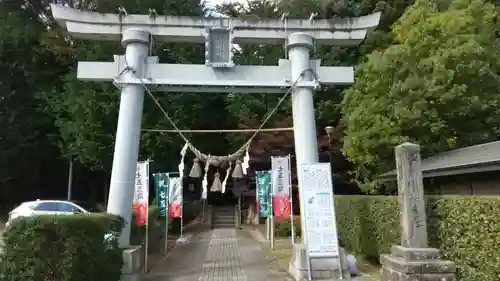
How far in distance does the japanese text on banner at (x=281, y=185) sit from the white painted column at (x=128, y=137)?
21.2 ft

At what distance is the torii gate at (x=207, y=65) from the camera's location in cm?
1027

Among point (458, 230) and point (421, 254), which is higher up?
point (458, 230)

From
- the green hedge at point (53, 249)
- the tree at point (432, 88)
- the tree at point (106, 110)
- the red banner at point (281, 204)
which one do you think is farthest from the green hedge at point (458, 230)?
the tree at point (106, 110)

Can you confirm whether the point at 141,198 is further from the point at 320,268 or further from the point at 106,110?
the point at 106,110

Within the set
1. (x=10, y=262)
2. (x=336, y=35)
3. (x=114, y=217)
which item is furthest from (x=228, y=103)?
(x=10, y=262)

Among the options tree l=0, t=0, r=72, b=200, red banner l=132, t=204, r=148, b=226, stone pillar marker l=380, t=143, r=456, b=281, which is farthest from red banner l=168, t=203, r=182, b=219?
tree l=0, t=0, r=72, b=200

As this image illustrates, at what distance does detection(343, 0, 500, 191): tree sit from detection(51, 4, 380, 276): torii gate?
4247 millimetres

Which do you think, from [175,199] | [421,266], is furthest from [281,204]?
[421,266]

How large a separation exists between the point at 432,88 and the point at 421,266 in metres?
7.59

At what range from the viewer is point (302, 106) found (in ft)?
34.7

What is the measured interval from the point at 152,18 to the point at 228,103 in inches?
640

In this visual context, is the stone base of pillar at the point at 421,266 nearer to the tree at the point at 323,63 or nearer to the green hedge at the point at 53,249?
the green hedge at the point at 53,249

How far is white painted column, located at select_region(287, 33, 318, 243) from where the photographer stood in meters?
10.4

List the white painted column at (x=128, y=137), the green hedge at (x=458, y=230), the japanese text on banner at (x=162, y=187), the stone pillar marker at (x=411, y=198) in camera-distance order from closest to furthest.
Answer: the green hedge at (x=458, y=230) → the stone pillar marker at (x=411, y=198) → the white painted column at (x=128, y=137) → the japanese text on banner at (x=162, y=187)
